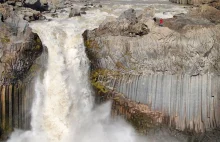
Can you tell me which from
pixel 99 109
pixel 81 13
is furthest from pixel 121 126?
pixel 81 13

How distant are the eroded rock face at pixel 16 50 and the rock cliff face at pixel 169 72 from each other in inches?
160

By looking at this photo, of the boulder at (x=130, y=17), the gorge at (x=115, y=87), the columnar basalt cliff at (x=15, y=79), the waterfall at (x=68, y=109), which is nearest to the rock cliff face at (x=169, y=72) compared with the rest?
the gorge at (x=115, y=87)

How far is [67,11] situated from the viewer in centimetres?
3372

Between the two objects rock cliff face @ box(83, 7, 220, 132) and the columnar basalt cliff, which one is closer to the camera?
the columnar basalt cliff

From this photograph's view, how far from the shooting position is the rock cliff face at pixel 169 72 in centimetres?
2359

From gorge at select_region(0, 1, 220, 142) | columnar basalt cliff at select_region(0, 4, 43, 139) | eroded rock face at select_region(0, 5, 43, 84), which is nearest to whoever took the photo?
columnar basalt cliff at select_region(0, 4, 43, 139)

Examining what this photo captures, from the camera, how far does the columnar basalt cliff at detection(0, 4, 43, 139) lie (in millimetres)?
22906

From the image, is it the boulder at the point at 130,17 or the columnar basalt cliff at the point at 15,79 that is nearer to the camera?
the columnar basalt cliff at the point at 15,79

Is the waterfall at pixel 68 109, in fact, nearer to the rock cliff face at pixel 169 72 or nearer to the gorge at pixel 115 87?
the gorge at pixel 115 87

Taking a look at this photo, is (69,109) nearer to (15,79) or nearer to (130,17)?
(15,79)

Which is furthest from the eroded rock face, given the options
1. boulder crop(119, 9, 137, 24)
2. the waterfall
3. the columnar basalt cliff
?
boulder crop(119, 9, 137, 24)

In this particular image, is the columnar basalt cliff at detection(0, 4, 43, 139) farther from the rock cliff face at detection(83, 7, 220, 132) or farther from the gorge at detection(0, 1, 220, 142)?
the rock cliff face at detection(83, 7, 220, 132)

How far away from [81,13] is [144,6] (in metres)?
6.95

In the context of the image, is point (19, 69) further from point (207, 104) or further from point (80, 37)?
point (207, 104)
